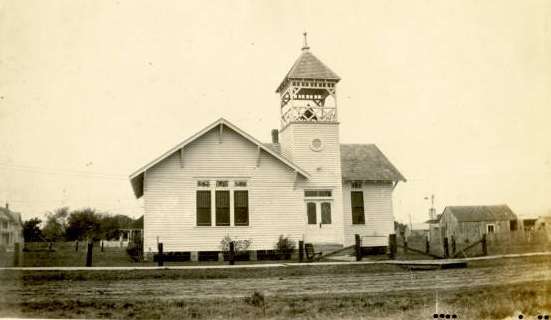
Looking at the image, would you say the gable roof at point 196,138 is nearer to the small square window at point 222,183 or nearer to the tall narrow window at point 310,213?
the tall narrow window at point 310,213

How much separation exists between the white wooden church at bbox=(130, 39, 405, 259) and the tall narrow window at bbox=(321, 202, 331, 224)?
0.04 meters

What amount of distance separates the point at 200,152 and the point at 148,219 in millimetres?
3209

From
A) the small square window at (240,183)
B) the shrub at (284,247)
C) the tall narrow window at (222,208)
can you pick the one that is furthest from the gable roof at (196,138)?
the shrub at (284,247)

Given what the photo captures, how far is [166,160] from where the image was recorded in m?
19.6

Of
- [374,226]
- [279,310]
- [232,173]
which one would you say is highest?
[232,173]

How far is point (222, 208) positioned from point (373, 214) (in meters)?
7.89

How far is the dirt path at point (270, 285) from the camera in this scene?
1192cm

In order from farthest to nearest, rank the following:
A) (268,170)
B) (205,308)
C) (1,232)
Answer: (268,170) → (1,232) → (205,308)

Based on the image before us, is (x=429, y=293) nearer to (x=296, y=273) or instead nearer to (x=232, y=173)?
(x=296, y=273)

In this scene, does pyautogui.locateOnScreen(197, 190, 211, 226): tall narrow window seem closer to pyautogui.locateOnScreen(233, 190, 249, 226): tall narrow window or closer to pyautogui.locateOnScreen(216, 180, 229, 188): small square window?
pyautogui.locateOnScreen(216, 180, 229, 188): small square window

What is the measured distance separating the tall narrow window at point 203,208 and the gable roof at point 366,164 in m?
6.86

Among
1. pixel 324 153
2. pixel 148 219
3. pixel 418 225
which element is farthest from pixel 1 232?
pixel 418 225

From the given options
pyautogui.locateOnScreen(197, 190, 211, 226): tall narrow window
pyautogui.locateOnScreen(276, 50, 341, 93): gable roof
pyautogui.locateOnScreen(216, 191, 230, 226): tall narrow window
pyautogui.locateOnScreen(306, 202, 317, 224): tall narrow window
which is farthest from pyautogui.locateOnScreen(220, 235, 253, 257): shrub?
pyautogui.locateOnScreen(276, 50, 341, 93): gable roof

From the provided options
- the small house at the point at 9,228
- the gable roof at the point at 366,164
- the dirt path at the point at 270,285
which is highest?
the gable roof at the point at 366,164
